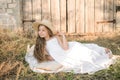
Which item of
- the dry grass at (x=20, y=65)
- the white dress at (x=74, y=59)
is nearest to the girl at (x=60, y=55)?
the white dress at (x=74, y=59)

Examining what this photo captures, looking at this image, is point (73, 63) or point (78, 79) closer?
point (78, 79)

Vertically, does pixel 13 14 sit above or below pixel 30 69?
above

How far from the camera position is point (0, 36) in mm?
8180

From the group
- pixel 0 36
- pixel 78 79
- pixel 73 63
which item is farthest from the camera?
pixel 0 36

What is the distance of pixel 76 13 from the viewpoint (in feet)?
34.5

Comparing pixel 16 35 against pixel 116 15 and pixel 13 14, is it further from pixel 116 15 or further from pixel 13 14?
pixel 116 15

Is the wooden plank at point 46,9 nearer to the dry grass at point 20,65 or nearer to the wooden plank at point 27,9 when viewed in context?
the wooden plank at point 27,9

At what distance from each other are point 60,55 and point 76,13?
12.2 feet

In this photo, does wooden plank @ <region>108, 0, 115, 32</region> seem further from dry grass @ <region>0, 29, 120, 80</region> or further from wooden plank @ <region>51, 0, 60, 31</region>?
wooden plank @ <region>51, 0, 60, 31</region>

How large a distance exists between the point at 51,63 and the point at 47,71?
24 centimetres

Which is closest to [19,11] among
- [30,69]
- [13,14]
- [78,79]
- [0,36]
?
[13,14]

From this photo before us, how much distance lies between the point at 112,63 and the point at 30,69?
4.67 feet

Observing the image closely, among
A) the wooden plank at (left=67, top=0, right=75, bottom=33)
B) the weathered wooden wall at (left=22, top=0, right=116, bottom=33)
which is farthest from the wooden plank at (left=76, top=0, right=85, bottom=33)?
the wooden plank at (left=67, top=0, right=75, bottom=33)

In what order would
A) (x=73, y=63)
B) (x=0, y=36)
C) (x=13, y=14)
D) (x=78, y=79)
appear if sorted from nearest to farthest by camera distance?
(x=78, y=79) < (x=73, y=63) < (x=0, y=36) < (x=13, y=14)
